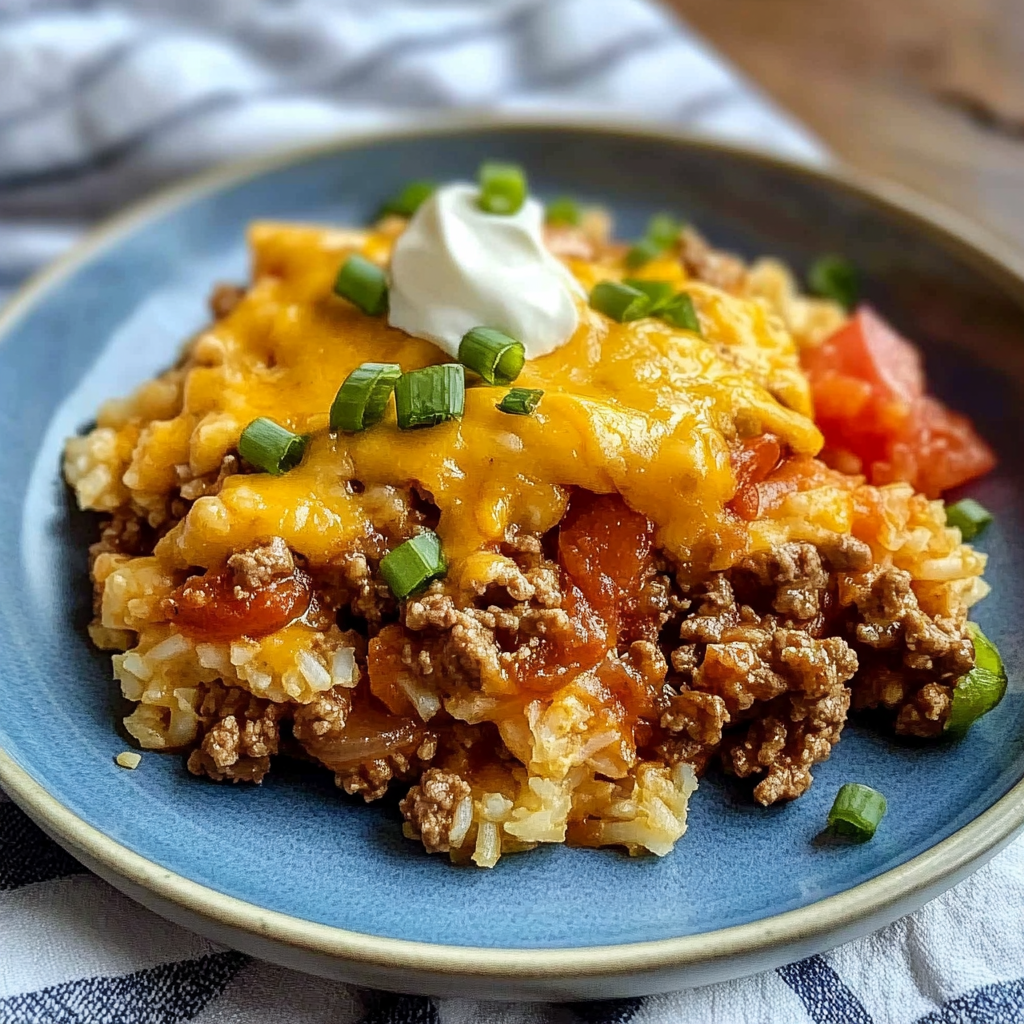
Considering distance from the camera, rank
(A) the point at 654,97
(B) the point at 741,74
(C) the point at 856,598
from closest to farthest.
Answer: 1. (C) the point at 856,598
2. (A) the point at 654,97
3. (B) the point at 741,74

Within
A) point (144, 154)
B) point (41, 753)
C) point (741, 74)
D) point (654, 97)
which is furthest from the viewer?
point (741, 74)

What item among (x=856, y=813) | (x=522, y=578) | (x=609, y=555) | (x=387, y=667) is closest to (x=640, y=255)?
(x=609, y=555)

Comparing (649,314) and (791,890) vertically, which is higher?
(649,314)

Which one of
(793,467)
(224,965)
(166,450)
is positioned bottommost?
(224,965)

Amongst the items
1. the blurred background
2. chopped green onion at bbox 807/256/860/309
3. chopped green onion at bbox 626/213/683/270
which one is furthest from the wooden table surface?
chopped green onion at bbox 626/213/683/270

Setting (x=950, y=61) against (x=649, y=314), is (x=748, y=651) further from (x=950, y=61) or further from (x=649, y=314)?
(x=950, y=61)

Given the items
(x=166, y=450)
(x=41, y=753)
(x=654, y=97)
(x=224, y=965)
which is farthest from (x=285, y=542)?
(x=654, y=97)

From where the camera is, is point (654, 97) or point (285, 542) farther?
point (654, 97)
